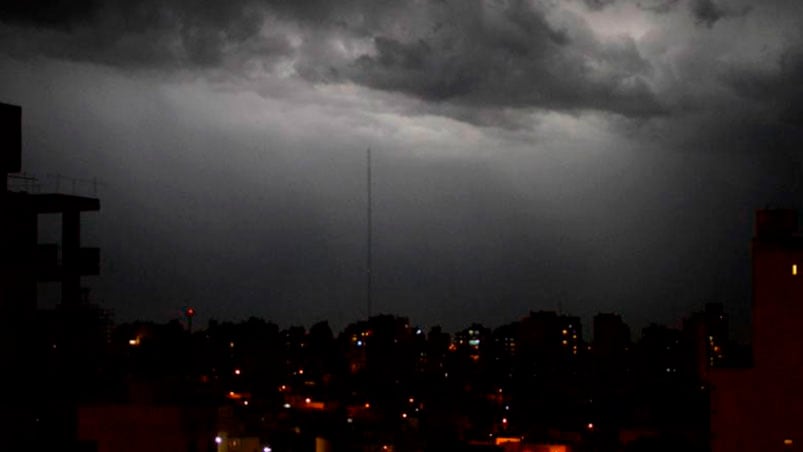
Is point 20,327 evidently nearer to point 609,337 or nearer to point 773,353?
point 773,353

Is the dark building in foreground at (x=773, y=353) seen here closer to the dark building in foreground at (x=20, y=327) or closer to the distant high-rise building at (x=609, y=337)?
the dark building in foreground at (x=20, y=327)

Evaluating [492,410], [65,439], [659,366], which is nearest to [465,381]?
[659,366]

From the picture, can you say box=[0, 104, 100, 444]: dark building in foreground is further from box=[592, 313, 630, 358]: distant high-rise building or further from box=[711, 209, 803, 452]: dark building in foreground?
box=[592, 313, 630, 358]: distant high-rise building

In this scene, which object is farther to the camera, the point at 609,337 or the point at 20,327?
the point at 609,337

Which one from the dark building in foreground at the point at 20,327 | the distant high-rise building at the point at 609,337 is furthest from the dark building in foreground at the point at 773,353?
the distant high-rise building at the point at 609,337

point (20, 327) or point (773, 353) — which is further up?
point (20, 327)

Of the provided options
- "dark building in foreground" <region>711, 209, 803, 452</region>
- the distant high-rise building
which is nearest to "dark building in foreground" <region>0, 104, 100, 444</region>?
"dark building in foreground" <region>711, 209, 803, 452</region>

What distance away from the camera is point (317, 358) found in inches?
2837

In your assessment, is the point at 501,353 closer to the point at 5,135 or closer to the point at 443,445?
the point at 443,445

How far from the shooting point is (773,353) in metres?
17.1

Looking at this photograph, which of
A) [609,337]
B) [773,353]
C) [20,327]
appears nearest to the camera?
[20,327]

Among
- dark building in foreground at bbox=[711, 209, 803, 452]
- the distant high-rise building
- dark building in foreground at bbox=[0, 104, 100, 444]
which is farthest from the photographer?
the distant high-rise building

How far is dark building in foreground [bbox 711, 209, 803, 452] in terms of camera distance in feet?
55.2

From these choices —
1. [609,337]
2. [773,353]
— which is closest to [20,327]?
[773,353]
